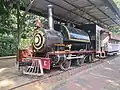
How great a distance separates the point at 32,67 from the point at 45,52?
104 centimetres

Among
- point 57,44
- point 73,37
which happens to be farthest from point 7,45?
point 57,44

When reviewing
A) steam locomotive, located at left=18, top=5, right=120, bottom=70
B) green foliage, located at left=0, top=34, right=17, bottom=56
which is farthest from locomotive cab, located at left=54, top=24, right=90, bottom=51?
green foliage, located at left=0, top=34, right=17, bottom=56

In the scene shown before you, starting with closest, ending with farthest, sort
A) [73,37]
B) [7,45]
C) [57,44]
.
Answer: [57,44]
[73,37]
[7,45]

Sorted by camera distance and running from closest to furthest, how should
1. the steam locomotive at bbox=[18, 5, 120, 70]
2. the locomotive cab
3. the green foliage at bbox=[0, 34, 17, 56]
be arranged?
the steam locomotive at bbox=[18, 5, 120, 70], the locomotive cab, the green foliage at bbox=[0, 34, 17, 56]

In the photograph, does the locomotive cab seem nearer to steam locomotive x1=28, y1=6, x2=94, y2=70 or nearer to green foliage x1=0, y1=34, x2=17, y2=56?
steam locomotive x1=28, y1=6, x2=94, y2=70

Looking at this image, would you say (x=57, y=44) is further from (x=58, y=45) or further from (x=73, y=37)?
(x=73, y=37)

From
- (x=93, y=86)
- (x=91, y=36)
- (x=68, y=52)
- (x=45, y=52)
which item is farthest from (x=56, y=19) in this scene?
(x=93, y=86)

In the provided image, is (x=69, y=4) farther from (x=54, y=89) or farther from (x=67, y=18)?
(x=54, y=89)

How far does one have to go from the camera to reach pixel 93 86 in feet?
23.3

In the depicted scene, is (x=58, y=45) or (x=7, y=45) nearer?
(x=58, y=45)

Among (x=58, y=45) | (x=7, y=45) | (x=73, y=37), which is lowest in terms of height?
(x=58, y=45)

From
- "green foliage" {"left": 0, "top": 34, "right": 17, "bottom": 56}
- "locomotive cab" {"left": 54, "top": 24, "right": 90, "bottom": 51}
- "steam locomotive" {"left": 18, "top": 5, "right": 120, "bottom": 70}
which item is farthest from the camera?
"green foliage" {"left": 0, "top": 34, "right": 17, "bottom": 56}

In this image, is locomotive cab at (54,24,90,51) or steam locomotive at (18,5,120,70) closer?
steam locomotive at (18,5,120,70)

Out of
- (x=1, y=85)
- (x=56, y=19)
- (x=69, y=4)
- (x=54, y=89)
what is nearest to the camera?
(x=54, y=89)
